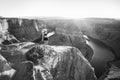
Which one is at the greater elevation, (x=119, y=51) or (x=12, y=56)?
(x=12, y=56)

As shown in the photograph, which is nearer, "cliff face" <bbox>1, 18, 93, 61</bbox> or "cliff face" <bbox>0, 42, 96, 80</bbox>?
"cliff face" <bbox>0, 42, 96, 80</bbox>

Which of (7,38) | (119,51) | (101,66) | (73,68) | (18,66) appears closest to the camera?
(18,66)

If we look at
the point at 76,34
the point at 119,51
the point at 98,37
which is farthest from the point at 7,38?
the point at 98,37

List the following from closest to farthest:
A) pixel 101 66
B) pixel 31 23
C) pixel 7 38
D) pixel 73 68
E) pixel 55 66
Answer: pixel 55 66, pixel 73 68, pixel 101 66, pixel 7 38, pixel 31 23

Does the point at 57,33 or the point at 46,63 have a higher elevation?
the point at 57,33

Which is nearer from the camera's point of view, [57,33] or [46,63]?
[46,63]

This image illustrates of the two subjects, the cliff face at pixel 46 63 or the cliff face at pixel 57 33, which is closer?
the cliff face at pixel 46 63

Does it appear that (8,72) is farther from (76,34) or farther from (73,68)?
(76,34)

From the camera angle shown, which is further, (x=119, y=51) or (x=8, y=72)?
(x=119, y=51)
